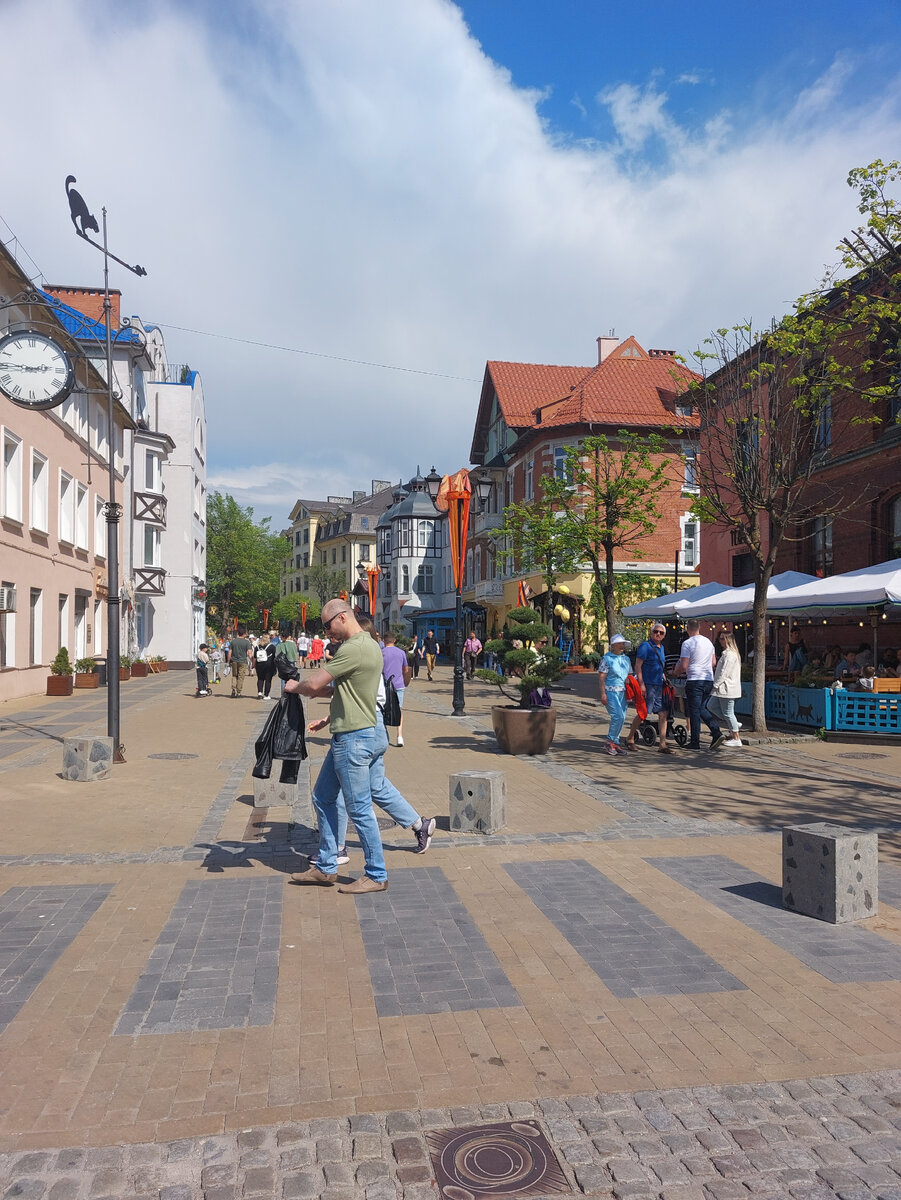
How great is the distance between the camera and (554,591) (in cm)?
3781

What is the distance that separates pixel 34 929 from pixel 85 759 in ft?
16.9

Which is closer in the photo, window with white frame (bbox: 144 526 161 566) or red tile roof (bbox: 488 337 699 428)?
window with white frame (bbox: 144 526 161 566)

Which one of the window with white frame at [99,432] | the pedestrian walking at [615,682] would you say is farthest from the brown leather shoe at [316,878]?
the window with white frame at [99,432]

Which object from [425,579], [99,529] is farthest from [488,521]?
[425,579]

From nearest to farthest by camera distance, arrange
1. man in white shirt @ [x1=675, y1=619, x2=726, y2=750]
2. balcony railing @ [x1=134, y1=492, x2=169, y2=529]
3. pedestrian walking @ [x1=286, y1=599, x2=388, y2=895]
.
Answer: pedestrian walking @ [x1=286, y1=599, x2=388, y2=895] → man in white shirt @ [x1=675, y1=619, x2=726, y2=750] → balcony railing @ [x1=134, y1=492, x2=169, y2=529]

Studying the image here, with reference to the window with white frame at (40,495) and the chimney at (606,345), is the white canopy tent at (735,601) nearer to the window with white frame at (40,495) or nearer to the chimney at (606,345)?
the window with white frame at (40,495)

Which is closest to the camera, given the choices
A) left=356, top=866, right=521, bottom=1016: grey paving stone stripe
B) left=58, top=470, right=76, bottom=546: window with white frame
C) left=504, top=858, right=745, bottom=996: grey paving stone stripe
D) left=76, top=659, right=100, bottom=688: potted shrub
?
left=356, top=866, right=521, bottom=1016: grey paving stone stripe

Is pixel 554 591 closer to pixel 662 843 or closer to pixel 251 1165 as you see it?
pixel 662 843

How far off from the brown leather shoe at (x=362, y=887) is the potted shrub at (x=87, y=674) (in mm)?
22533

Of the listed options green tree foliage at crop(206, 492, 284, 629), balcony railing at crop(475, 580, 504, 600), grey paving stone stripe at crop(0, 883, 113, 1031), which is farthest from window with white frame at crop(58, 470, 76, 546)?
green tree foliage at crop(206, 492, 284, 629)

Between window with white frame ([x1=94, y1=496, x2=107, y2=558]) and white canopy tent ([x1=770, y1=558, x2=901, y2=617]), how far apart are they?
23.3 metres

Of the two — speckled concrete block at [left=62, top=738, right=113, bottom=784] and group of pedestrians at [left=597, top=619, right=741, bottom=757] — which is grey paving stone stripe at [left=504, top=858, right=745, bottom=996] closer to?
speckled concrete block at [left=62, top=738, right=113, bottom=784]

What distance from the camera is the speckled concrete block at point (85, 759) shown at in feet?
33.3

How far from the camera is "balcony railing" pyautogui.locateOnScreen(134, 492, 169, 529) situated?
123ft
